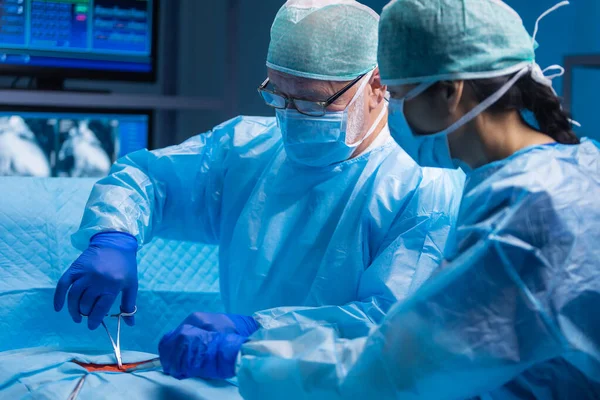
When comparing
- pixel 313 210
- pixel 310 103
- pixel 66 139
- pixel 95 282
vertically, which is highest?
pixel 310 103

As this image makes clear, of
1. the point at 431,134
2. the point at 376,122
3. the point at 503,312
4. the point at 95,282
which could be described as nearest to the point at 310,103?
the point at 376,122

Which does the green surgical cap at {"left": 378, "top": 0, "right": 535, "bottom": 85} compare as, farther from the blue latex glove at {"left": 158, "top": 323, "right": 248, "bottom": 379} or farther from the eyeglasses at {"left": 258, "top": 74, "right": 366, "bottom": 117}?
the blue latex glove at {"left": 158, "top": 323, "right": 248, "bottom": 379}

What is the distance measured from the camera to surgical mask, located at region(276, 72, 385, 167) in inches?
55.3

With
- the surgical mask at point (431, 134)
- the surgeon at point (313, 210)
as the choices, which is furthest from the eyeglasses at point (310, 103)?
the surgical mask at point (431, 134)

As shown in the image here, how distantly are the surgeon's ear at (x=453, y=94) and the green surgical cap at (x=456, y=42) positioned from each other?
0.01 meters

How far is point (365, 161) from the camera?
1488 millimetres

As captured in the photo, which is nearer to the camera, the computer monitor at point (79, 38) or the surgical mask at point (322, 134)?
the surgical mask at point (322, 134)

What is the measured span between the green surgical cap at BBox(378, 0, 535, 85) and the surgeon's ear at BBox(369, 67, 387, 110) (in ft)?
1.37

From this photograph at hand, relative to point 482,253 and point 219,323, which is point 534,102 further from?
point 219,323

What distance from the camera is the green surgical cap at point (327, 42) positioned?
4.53 feet

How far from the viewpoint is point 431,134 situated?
1.03 m

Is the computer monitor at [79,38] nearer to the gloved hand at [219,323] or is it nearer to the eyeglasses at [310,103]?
the eyeglasses at [310,103]

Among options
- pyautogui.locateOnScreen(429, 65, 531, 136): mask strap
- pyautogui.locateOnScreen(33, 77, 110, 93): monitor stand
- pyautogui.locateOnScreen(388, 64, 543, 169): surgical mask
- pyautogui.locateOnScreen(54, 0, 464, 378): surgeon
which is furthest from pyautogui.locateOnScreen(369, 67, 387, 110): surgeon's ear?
pyautogui.locateOnScreen(33, 77, 110, 93): monitor stand

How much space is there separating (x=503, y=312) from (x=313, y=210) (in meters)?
0.63
